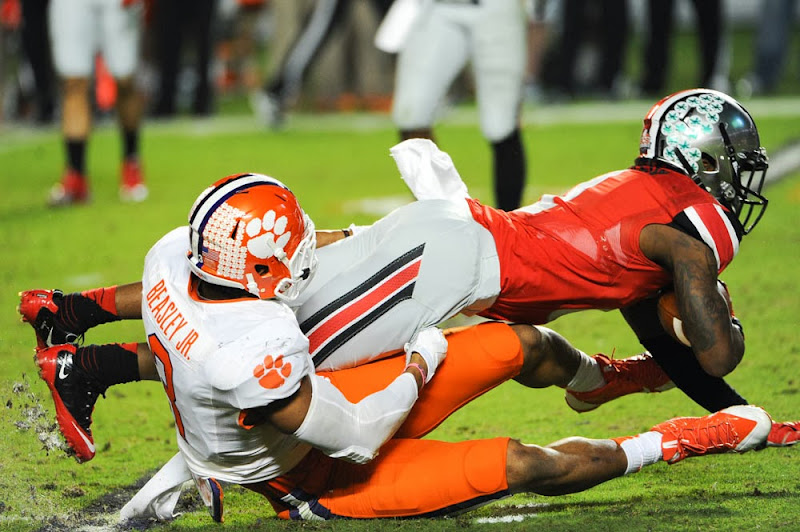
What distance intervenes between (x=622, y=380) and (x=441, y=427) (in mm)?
538

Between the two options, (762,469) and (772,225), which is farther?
(772,225)

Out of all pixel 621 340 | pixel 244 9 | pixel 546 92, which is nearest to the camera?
pixel 621 340

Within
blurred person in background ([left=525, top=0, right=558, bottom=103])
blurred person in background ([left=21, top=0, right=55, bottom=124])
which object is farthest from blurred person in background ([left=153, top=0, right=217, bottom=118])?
blurred person in background ([left=525, top=0, right=558, bottom=103])

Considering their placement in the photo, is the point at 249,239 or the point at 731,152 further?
the point at 731,152

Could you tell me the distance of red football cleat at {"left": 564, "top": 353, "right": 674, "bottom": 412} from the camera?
3.32 m

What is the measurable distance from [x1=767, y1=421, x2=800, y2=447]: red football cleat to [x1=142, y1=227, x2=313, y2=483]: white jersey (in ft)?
3.80

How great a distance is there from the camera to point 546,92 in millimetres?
11938

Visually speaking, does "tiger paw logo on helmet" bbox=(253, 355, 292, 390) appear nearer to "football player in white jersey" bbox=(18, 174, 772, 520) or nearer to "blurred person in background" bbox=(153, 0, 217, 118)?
"football player in white jersey" bbox=(18, 174, 772, 520)

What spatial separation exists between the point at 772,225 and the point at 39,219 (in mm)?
3849

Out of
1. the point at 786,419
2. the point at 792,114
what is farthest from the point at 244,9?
the point at 786,419

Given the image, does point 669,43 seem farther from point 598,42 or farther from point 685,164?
point 685,164

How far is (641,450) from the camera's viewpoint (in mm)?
2848

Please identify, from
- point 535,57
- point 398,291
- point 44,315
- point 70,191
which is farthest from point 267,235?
point 535,57

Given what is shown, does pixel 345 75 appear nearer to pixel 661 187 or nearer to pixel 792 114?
pixel 792 114
